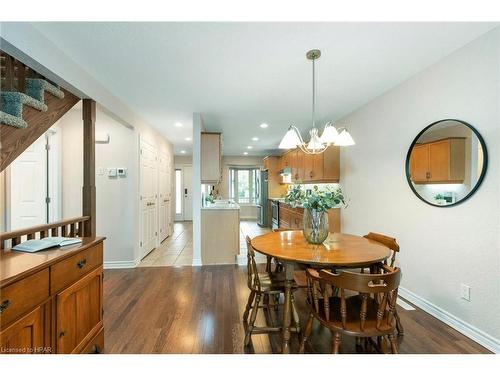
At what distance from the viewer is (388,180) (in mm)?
3014

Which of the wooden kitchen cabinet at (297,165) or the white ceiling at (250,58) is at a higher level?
the white ceiling at (250,58)

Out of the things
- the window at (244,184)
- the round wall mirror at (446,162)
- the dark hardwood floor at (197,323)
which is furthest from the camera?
the window at (244,184)

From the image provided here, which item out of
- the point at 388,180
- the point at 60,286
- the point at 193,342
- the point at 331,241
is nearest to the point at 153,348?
the point at 193,342

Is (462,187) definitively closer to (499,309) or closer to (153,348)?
(499,309)

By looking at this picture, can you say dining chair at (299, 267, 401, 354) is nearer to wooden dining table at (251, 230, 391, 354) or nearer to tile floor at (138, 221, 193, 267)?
wooden dining table at (251, 230, 391, 354)

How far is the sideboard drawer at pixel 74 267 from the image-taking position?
4.36ft

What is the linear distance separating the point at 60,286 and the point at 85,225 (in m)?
1.03

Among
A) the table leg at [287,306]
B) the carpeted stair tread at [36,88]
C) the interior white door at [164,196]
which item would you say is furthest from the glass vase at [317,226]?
the interior white door at [164,196]

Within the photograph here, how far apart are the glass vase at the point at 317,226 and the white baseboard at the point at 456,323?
1385mm

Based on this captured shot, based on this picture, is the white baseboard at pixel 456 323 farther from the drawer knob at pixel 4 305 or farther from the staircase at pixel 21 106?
the staircase at pixel 21 106

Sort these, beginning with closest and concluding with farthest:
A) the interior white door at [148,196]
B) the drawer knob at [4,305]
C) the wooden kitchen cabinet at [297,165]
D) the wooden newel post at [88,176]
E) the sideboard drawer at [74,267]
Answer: the drawer knob at [4,305] → the sideboard drawer at [74,267] → the wooden newel post at [88,176] → the interior white door at [148,196] → the wooden kitchen cabinet at [297,165]

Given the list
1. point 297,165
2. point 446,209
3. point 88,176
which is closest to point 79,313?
point 88,176

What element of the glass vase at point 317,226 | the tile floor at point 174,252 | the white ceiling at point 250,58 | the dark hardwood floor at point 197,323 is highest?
the white ceiling at point 250,58

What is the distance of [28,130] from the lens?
1775mm
